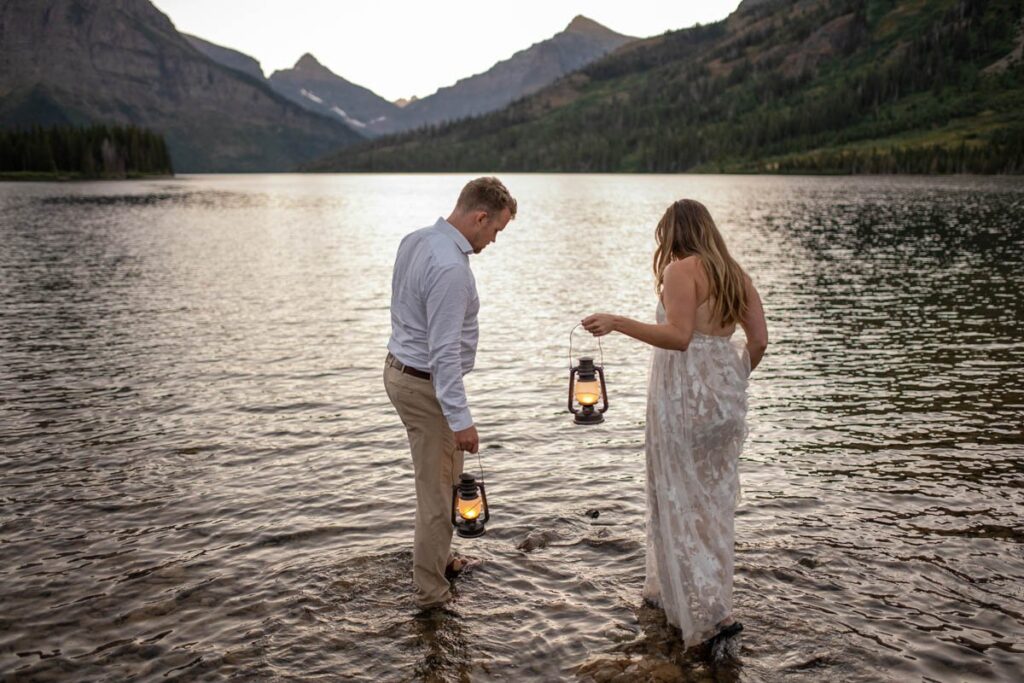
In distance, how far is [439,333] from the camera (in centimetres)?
669

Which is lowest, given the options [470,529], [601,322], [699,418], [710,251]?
[470,529]

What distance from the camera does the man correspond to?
21.8 ft

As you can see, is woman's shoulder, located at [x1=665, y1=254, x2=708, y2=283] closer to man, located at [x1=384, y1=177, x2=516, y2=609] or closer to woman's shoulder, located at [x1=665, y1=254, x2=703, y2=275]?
woman's shoulder, located at [x1=665, y1=254, x2=703, y2=275]

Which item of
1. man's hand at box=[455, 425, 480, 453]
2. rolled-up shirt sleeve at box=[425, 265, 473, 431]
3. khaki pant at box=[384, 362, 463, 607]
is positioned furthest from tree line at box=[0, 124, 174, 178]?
man's hand at box=[455, 425, 480, 453]

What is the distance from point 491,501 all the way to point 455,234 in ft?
18.5

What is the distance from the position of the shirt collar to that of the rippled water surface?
391cm

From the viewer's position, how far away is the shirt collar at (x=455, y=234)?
6.75 metres

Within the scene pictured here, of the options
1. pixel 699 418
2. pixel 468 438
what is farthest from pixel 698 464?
pixel 468 438

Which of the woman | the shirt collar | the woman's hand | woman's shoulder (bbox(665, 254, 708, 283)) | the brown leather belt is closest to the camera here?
the woman's hand

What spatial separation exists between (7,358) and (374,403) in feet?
37.7

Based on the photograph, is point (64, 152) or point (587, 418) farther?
point (64, 152)

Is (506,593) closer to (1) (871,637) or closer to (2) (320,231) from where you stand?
(1) (871,637)

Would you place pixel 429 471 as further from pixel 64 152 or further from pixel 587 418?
pixel 64 152

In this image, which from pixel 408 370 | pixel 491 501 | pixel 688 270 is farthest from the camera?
pixel 491 501
